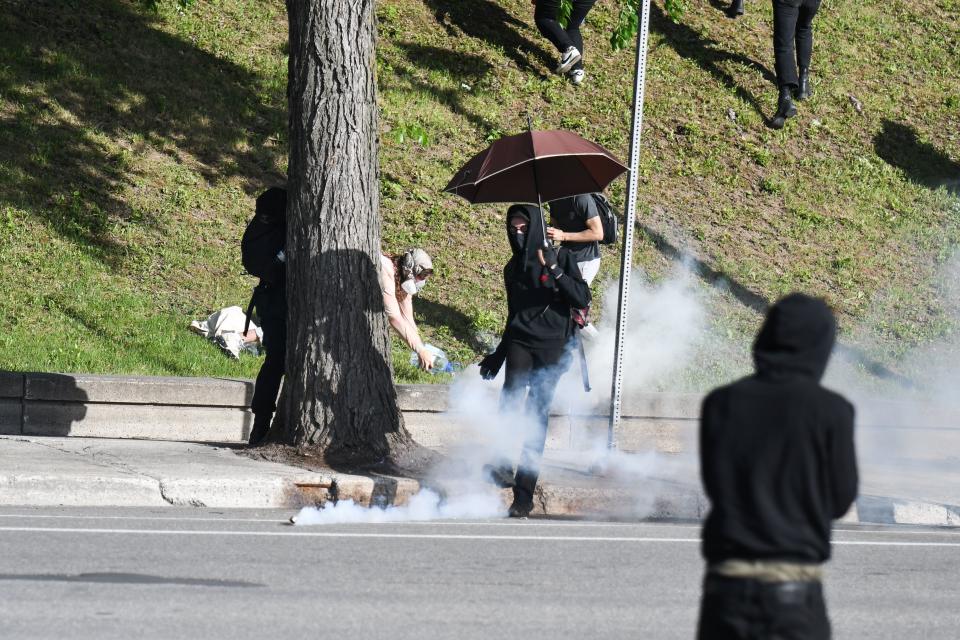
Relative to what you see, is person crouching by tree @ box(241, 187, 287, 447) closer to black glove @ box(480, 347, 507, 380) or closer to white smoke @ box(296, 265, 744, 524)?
white smoke @ box(296, 265, 744, 524)

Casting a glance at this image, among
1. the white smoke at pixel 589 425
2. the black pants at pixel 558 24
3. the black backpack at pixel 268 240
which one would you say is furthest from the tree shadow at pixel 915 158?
the black backpack at pixel 268 240

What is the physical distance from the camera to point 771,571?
324 cm

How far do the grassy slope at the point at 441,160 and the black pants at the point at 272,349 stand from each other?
175 centimetres

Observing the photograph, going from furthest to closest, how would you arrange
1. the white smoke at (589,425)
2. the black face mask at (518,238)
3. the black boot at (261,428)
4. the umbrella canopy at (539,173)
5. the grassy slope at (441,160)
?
the grassy slope at (441,160) < the black boot at (261,428) < the umbrella canopy at (539,173) < the white smoke at (589,425) < the black face mask at (518,238)

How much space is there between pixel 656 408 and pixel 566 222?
2.16 meters

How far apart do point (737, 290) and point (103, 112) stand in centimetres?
727

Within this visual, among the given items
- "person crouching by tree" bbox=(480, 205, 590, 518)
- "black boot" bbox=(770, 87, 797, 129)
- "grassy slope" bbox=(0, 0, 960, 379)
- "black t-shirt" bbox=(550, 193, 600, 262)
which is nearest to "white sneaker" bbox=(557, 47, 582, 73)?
"grassy slope" bbox=(0, 0, 960, 379)

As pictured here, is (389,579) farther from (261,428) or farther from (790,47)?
(790,47)

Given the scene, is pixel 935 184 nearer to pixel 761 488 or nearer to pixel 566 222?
pixel 566 222

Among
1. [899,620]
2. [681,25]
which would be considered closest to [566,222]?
[899,620]

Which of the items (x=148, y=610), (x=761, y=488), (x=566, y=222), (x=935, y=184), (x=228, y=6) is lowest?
(x=148, y=610)

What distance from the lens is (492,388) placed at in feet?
33.8

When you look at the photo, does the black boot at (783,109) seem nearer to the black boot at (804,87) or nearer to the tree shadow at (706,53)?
the tree shadow at (706,53)

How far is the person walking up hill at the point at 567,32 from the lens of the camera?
16.0m
